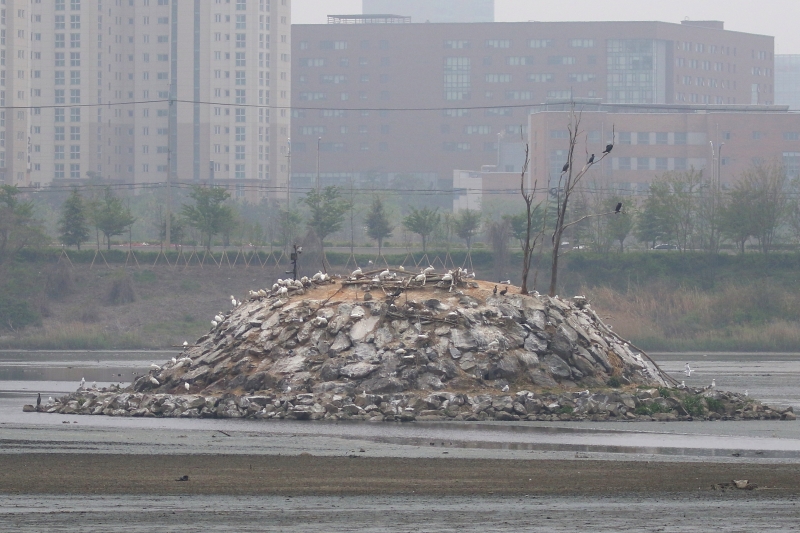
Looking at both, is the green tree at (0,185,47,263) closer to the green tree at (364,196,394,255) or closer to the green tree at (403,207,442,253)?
the green tree at (364,196,394,255)

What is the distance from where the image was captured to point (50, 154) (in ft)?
603

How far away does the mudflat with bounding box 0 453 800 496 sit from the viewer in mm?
19438

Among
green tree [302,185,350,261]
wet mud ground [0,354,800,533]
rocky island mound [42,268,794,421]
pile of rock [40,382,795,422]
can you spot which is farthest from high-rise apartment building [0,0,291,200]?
wet mud ground [0,354,800,533]

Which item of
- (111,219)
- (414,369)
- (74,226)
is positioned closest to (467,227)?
(111,219)

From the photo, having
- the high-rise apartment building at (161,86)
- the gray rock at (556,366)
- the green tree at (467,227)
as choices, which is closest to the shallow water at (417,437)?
the gray rock at (556,366)

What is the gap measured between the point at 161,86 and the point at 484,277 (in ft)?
371

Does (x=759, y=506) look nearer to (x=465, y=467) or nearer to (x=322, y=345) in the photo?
(x=465, y=467)

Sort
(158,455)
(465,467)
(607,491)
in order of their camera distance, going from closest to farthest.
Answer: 1. (607,491)
2. (465,467)
3. (158,455)

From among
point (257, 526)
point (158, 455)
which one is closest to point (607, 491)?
point (257, 526)

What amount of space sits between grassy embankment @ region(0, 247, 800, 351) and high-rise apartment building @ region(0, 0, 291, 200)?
309 feet

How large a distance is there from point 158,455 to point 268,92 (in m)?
165

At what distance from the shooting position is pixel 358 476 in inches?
829

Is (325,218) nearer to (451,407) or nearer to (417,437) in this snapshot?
(451,407)

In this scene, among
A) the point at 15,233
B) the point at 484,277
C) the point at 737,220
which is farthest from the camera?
the point at 737,220
